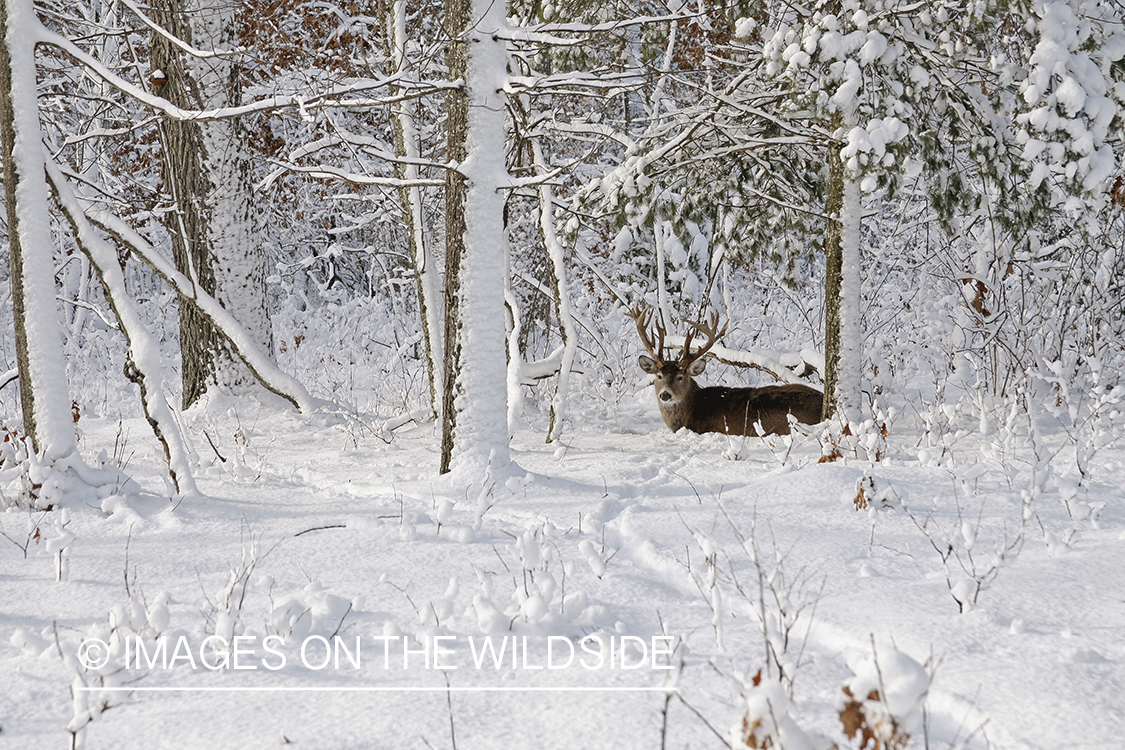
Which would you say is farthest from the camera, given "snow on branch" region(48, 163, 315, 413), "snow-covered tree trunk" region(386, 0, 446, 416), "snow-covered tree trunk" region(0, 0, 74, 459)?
"snow-covered tree trunk" region(386, 0, 446, 416)

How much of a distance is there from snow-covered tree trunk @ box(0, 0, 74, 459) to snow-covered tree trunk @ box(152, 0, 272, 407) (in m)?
3.82

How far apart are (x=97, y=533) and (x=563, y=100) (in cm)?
767

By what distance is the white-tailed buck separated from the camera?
8.30 meters

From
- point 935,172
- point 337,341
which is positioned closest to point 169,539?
point 935,172

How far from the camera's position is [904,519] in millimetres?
4293

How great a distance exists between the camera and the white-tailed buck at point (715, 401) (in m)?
8.30

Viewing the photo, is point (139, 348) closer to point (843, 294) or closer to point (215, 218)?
point (215, 218)

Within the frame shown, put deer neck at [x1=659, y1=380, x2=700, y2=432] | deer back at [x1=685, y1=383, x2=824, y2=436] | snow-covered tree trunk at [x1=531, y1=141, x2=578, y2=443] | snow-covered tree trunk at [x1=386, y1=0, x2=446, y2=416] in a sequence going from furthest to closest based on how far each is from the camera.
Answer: deer neck at [x1=659, y1=380, x2=700, y2=432], deer back at [x1=685, y1=383, x2=824, y2=436], snow-covered tree trunk at [x1=386, y1=0, x2=446, y2=416], snow-covered tree trunk at [x1=531, y1=141, x2=578, y2=443]

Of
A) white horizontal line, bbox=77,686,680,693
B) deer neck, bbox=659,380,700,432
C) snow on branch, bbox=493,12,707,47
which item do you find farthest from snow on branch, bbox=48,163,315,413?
deer neck, bbox=659,380,700,432

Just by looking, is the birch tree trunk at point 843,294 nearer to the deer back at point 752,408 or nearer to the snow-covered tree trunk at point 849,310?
the snow-covered tree trunk at point 849,310

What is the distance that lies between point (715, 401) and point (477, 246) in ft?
13.8

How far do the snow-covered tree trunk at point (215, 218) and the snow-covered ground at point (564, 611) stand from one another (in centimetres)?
362

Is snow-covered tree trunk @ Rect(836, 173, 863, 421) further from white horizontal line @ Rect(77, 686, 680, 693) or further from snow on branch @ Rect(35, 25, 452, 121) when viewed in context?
white horizontal line @ Rect(77, 686, 680, 693)

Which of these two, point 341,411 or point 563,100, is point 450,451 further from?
point 563,100
